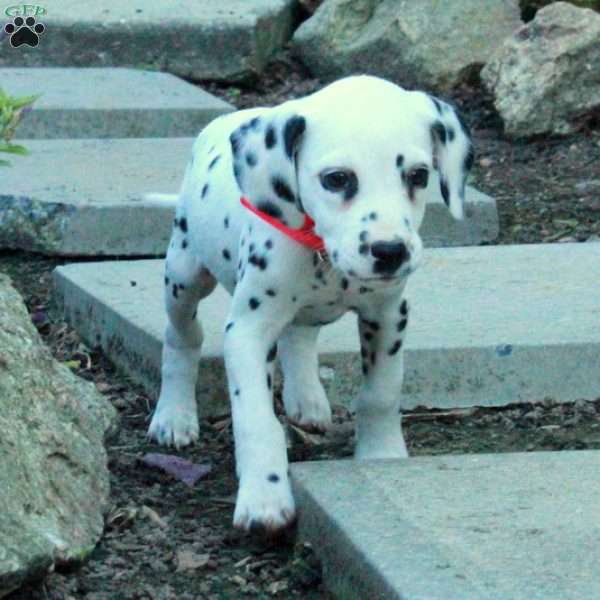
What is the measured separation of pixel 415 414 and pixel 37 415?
136 centimetres

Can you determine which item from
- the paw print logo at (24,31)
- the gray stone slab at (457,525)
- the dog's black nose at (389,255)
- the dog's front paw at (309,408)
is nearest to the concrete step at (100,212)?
the dog's front paw at (309,408)

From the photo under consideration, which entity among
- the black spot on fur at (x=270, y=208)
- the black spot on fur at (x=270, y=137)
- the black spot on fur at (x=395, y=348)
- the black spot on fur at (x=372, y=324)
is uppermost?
the black spot on fur at (x=270, y=137)

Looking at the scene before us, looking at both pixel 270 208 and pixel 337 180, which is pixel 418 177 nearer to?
pixel 337 180

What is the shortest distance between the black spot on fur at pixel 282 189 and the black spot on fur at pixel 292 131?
0.10 m

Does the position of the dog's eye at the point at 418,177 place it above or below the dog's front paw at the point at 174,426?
above

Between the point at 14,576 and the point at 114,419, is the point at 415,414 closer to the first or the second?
the point at 114,419

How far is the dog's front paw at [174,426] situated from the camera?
4.69 meters

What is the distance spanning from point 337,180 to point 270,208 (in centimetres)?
29

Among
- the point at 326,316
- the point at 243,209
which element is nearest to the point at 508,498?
the point at 326,316

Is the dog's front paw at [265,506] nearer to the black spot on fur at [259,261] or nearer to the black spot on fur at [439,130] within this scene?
the black spot on fur at [259,261]

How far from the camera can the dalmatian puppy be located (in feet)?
12.3

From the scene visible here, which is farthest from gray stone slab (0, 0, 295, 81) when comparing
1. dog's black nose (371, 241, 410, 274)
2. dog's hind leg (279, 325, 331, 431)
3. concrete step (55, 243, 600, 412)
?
dog's black nose (371, 241, 410, 274)

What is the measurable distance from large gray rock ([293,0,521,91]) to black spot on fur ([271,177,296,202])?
478 cm

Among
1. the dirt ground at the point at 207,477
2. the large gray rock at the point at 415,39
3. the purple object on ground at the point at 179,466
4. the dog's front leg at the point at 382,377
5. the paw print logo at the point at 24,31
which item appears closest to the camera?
the dirt ground at the point at 207,477
